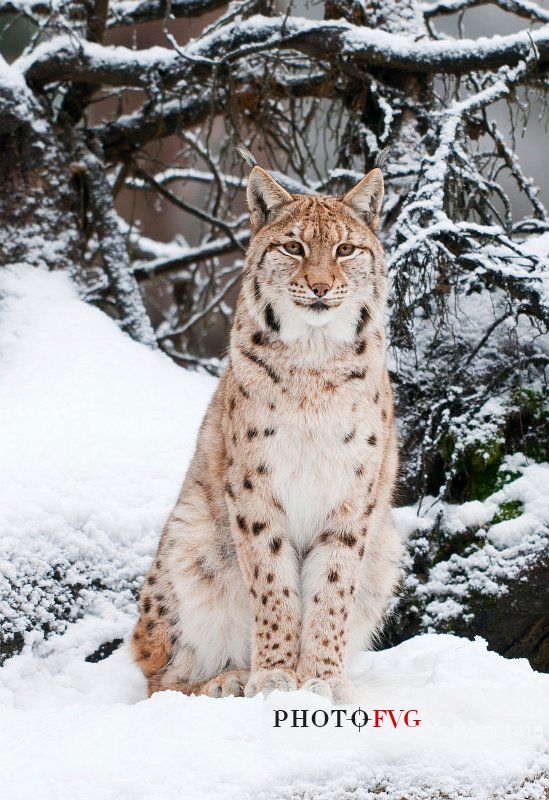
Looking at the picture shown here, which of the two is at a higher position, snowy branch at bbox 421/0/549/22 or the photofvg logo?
snowy branch at bbox 421/0/549/22

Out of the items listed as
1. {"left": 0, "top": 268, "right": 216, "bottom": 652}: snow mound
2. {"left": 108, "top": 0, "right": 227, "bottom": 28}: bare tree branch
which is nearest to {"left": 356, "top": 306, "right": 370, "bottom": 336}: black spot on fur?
{"left": 0, "top": 268, "right": 216, "bottom": 652}: snow mound

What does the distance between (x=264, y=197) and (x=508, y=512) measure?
1849mm

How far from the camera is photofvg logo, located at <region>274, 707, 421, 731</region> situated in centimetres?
304

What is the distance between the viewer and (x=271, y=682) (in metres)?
3.52

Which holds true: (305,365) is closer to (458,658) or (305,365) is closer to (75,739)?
(458,658)

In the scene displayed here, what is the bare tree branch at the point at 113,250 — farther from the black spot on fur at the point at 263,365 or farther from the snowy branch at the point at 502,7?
the black spot on fur at the point at 263,365

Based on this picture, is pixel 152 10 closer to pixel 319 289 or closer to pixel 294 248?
pixel 294 248

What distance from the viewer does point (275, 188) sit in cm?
397

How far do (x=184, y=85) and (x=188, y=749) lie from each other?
458 centimetres

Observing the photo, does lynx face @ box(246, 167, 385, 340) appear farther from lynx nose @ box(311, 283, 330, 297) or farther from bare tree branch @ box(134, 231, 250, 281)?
bare tree branch @ box(134, 231, 250, 281)

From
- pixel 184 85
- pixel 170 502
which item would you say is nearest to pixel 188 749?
pixel 170 502

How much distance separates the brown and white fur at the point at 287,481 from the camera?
368cm

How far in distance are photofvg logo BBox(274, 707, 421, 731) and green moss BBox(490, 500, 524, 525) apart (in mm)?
1643

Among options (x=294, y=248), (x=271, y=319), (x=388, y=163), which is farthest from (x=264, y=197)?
(x=388, y=163)
